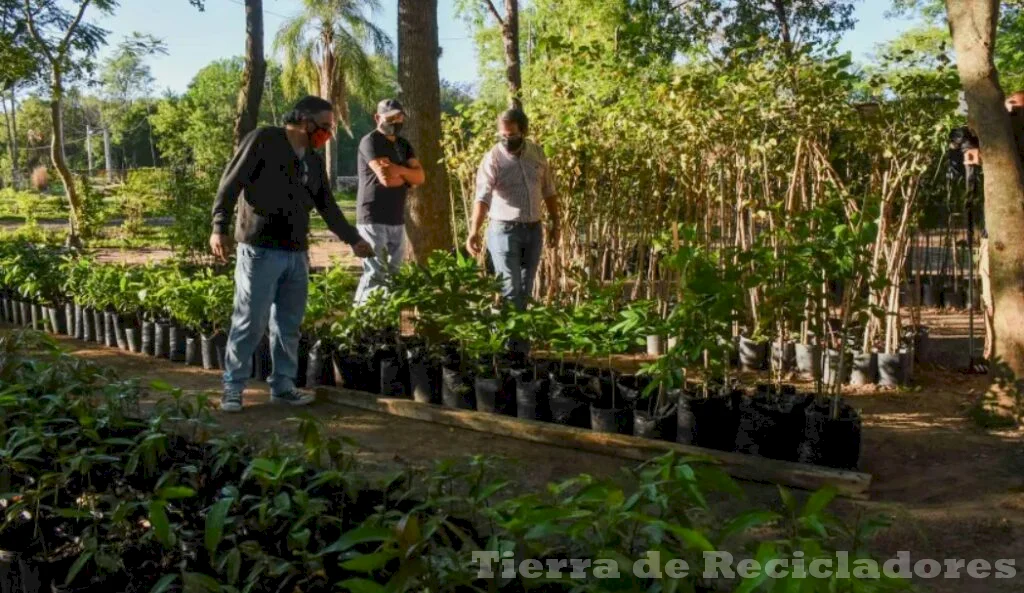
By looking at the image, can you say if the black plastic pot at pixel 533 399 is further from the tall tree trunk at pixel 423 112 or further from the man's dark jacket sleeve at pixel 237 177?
the tall tree trunk at pixel 423 112

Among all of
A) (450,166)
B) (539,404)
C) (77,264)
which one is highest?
(450,166)

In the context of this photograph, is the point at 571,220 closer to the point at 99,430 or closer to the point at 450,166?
the point at 450,166

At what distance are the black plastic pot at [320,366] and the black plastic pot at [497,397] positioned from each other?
1237mm

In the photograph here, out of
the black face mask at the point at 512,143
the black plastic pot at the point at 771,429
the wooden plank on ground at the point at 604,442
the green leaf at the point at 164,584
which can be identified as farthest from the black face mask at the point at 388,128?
the green leaf at the point at 164,584

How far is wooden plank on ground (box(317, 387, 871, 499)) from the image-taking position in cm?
405

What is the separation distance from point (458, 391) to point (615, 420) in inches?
40.3

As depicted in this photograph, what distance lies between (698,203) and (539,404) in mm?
2580

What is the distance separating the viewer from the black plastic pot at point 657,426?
454 centimetres

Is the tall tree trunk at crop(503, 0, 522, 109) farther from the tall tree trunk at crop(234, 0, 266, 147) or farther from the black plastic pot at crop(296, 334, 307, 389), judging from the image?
the black plastic pot at crop(296, 334, 307, 389)

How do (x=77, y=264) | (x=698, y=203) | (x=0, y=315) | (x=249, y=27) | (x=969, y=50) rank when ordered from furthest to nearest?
(x=249, y=27) < (x=0, y=315) < (x=77, y=264) < (x=698, y=203) < (x=969, y=50)

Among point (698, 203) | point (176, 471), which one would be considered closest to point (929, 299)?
point (698, 203)

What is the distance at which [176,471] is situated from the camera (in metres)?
2.65

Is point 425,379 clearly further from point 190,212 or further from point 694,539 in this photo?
point 190,212

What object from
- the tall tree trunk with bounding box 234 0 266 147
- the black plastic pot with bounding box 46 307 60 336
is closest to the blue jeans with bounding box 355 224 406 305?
the black plastic pot with bounding box 46 307 60 336
